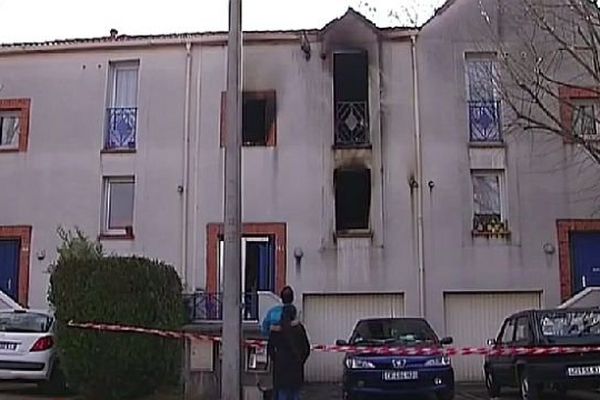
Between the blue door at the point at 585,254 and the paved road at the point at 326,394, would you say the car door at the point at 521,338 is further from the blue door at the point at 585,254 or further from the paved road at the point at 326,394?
the blue door at the point at 585,254

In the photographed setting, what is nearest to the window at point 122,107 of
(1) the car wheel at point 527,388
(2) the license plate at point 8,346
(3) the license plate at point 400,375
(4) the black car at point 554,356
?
(2) the license plate at point 8,346

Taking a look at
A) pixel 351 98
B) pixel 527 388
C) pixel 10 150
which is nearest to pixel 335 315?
pixel 351 98

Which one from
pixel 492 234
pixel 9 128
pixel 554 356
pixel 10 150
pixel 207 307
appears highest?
pixel 9 128

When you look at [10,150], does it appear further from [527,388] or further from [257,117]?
[527,388]

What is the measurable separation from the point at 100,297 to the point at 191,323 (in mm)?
5902

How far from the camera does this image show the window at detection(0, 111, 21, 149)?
23812 millimetres

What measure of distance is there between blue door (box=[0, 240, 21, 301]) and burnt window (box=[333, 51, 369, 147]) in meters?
8.97

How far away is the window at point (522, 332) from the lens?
14.8 meters

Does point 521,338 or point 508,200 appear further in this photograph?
point 508,200

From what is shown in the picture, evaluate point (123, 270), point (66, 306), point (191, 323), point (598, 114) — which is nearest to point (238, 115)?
point (123, 270)

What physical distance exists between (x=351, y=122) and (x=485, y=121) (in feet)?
11.3

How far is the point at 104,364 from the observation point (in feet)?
47.8

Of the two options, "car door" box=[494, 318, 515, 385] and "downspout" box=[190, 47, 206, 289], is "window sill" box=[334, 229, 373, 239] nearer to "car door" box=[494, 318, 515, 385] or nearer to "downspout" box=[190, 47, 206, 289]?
"downspout" box=[190, 47, 206, 289]

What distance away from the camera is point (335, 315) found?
22.1 metres
